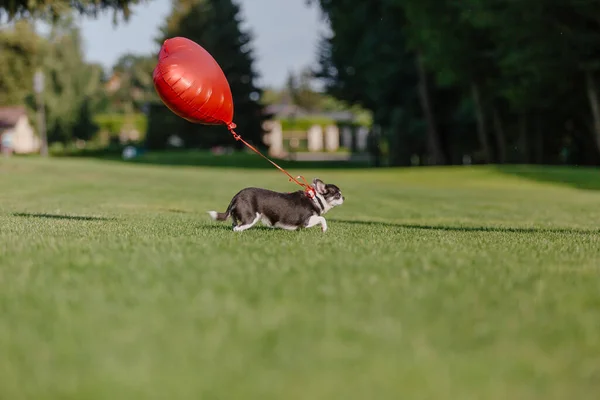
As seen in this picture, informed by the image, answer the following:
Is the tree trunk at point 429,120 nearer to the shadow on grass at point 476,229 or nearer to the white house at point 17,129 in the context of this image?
the shadow on grass at point 476,229

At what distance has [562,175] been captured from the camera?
40812 millimetres

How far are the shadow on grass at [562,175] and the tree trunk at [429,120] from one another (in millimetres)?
14802

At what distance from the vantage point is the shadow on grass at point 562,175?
38072mm

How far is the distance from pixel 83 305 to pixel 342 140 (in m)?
125

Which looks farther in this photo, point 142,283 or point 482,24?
point 482,24

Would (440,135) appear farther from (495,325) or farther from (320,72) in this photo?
(495,325)

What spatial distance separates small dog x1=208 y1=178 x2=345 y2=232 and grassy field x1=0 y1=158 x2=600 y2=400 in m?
0.27

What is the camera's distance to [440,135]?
64250 mm

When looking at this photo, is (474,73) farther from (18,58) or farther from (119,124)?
(119,124)

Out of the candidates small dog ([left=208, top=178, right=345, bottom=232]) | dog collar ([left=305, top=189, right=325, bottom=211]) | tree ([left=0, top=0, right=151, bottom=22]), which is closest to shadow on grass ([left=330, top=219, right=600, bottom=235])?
dog collar ([left=305, top=189, right=325, bottom=211])

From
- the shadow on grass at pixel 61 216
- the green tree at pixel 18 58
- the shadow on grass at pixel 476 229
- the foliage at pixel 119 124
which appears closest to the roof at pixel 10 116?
the foliage at pixel 119 124

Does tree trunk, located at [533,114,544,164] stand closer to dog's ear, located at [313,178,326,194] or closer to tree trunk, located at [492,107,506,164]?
tree trunk, located at [492,107,506,164]

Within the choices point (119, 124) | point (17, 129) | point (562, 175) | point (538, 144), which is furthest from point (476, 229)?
point (17, 129)

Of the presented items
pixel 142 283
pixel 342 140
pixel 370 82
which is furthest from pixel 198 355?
pixel 342 140
